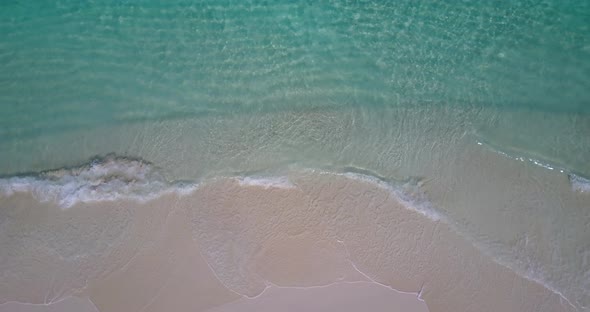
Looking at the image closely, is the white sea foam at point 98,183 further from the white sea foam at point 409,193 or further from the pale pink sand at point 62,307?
the white sea foam at point 409,193

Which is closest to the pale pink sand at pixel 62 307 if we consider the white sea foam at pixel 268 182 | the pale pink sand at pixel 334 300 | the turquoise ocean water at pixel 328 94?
the pale pink sand at pixel 334 300

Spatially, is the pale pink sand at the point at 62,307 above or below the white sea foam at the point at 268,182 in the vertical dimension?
below

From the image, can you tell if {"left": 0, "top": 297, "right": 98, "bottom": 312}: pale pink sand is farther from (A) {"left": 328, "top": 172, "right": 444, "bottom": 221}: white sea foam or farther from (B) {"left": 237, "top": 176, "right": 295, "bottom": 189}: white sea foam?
(A) {"left": 328, "top": 172, "right": 444, "bottom": 221}: white sea foam

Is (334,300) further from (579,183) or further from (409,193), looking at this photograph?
(579,183)

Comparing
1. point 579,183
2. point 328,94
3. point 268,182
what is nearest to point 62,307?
point 268,182

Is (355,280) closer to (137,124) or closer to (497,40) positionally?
(137,124)

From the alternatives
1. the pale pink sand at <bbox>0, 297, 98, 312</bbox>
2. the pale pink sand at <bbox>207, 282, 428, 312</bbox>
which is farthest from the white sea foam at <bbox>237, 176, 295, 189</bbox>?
the pale pink sand at <bbox>0, 297, 98, 312</bbox>
